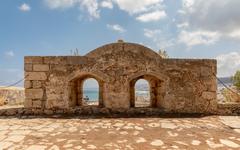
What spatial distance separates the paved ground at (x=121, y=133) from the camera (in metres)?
4.68

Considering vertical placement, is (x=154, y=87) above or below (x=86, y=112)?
above

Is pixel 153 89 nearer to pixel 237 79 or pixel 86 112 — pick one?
pixel 86 112

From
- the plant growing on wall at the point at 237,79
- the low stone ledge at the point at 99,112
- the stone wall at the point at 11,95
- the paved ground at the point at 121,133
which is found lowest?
the paved ground at the point at 121,133

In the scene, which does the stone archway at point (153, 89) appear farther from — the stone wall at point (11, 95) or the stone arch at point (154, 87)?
A: the stone wall at point (11, 95)

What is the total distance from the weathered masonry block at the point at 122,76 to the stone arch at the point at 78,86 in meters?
0.06

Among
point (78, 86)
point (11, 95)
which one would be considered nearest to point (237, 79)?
point (78, 86)

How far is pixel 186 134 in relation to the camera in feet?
18.1

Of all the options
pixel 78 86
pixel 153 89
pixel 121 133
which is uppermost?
pixel 78 86

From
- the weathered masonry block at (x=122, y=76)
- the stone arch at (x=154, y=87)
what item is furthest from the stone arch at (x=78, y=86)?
the stone arch at (x=154, y=87)

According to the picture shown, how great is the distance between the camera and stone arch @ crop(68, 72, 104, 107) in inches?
328

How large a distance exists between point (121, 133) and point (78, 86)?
13.7 feet

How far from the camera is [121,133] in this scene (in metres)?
5.58

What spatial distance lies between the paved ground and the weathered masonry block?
0.98 meters

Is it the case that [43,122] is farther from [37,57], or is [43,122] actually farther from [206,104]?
[206,104]
